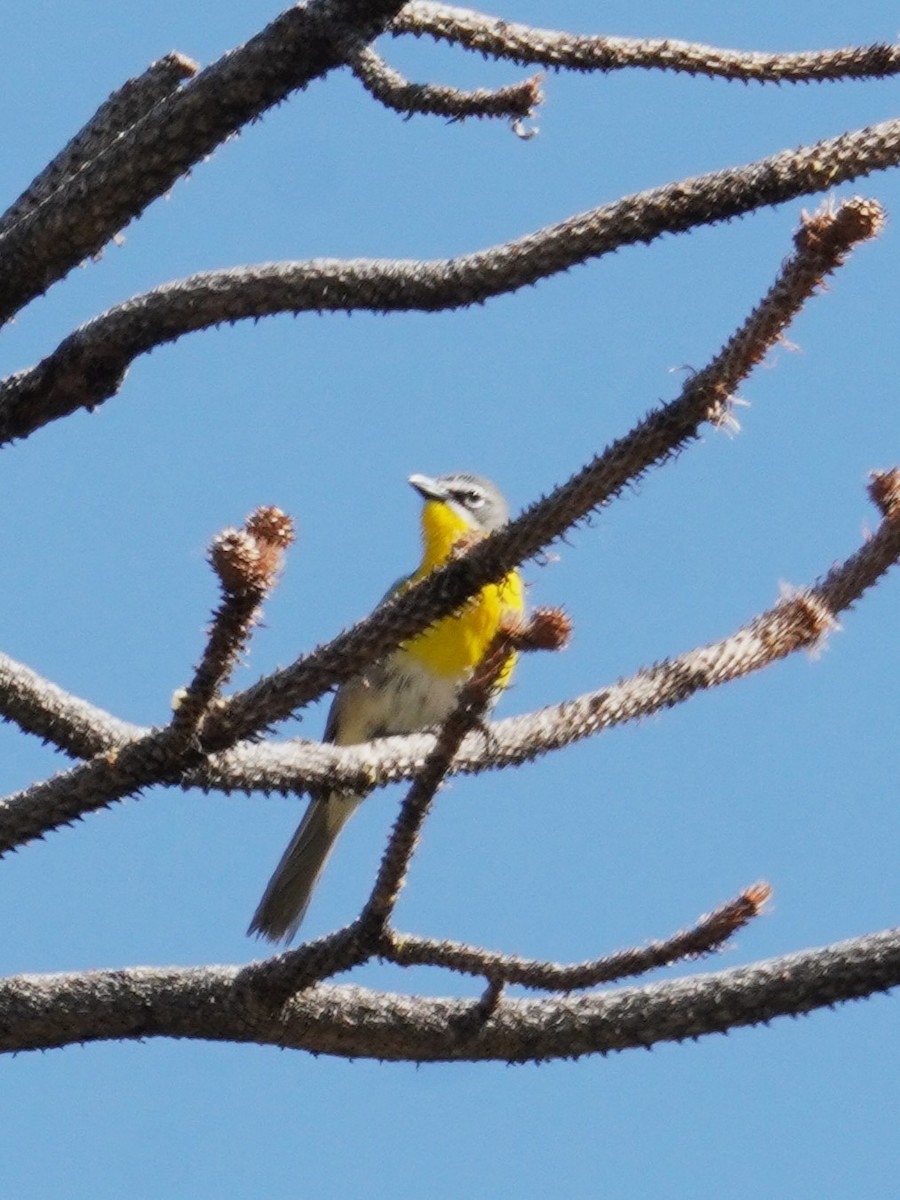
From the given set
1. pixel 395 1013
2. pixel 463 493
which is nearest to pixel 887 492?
pixel 395 1013

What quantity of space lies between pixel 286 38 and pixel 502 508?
5.81 metres

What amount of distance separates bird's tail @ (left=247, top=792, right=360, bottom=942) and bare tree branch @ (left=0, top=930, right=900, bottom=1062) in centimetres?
342

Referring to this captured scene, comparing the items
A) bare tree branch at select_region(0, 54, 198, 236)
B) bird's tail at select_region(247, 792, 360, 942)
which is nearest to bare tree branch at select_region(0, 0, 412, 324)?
bare tree branch at select_region(0, 54, 198, 236)

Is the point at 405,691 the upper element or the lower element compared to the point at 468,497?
lower

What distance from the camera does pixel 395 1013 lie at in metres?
3.41

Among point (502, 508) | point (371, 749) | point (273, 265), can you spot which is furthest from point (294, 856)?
point (273, 265)

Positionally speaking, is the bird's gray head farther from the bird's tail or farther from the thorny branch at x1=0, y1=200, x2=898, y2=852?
the thorny branch at x1=0, y1=200, x2=898, y2=852

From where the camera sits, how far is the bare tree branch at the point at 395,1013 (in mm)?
3014

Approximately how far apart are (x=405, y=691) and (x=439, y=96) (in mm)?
4505

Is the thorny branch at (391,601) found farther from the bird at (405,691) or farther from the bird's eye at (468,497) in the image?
the bird's eye at (468,497)

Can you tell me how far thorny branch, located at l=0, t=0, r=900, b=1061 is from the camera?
2.42 metres

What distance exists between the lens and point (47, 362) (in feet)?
11.1

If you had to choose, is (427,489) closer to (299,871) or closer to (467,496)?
(467,496)

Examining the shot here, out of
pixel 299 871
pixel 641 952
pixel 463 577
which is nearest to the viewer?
pixel 463 577
